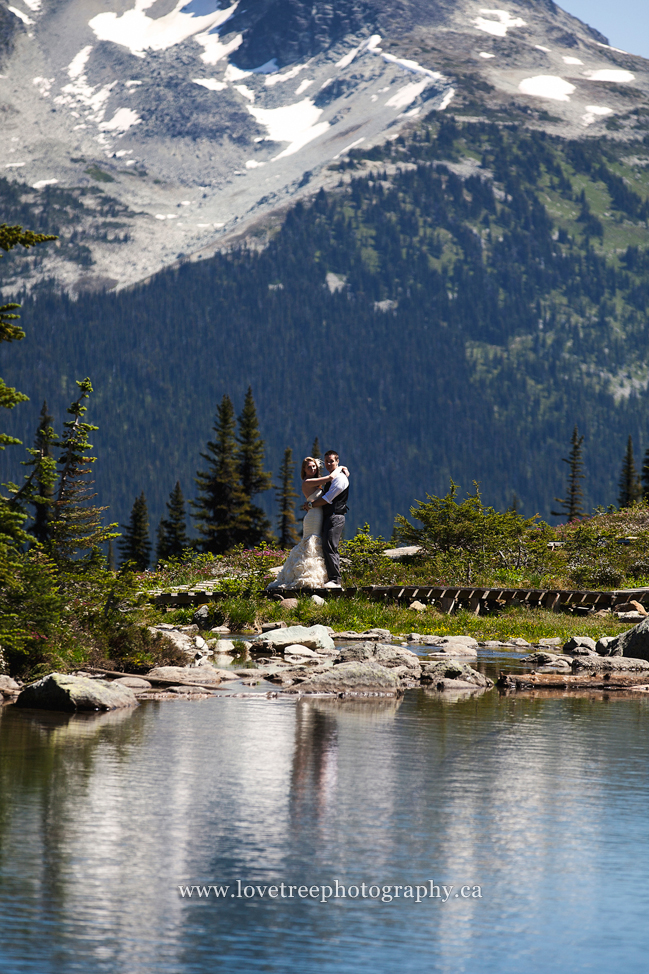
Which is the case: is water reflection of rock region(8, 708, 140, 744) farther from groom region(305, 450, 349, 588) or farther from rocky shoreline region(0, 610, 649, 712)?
groom region(305, 450, 349, 588)

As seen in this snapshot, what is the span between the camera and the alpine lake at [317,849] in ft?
22.9

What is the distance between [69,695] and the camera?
15578 mm

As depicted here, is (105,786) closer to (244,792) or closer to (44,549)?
(244,792)

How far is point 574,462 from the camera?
139875 millimetres

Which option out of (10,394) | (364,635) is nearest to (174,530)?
(364,635)

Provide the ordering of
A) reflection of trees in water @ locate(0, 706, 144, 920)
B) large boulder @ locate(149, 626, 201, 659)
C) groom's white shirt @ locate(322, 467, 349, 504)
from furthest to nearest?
1. groom's white shirt @ locate(322, 467, 349, 504)
2. large boulder @ locate(149, 626, 201, 659)
3. reflection of trees in water @ locate(0, 706, 144, 920)

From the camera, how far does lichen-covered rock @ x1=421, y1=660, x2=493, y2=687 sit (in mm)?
20281

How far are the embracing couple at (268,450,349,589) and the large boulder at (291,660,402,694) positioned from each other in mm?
15621

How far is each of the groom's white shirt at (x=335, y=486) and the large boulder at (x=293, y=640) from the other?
31.1ft

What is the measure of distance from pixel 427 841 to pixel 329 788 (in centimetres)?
202

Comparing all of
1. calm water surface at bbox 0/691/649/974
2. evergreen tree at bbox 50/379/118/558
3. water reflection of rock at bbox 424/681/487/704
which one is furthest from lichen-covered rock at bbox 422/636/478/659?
calm water surface at bbox 0/691/649/974

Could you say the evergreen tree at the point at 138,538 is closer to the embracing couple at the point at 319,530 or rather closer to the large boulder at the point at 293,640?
the embracing couple at the point at 319,530

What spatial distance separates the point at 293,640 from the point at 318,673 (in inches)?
208

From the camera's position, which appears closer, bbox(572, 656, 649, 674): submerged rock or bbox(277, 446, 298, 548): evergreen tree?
bbox(572, 656, 649, 674): submerged rock
